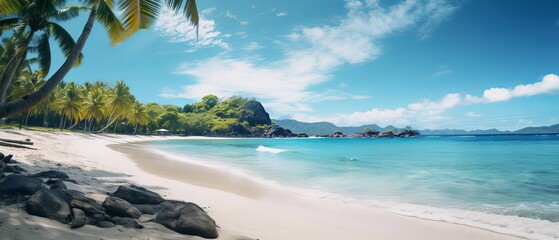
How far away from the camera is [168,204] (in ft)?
19.1

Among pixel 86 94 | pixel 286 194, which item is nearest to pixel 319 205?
pixel 286 194

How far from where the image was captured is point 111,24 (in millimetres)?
9938

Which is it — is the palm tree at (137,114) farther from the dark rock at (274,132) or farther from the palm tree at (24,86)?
the dark rock at (274,132)

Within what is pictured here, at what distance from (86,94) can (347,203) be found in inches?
2404

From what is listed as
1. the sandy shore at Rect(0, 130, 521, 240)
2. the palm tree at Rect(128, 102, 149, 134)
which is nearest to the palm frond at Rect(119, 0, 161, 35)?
the sandy shore at Rect(0, 130, 521, 240)

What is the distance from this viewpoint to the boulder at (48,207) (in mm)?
4102

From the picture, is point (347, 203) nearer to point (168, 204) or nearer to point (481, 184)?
point (168, 204)

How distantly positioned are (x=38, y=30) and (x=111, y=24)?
5.13 meters

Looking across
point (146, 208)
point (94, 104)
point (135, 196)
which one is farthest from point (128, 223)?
point (94, 104)

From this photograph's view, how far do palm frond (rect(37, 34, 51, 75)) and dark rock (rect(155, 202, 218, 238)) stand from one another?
13212mm

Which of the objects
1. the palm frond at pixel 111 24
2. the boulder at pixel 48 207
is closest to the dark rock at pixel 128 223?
the boulder at pixel 48 207

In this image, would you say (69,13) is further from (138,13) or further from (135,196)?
(135,196)

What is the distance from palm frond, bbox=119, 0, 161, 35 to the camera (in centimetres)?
664

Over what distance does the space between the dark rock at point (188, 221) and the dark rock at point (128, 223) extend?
42 centimetres
